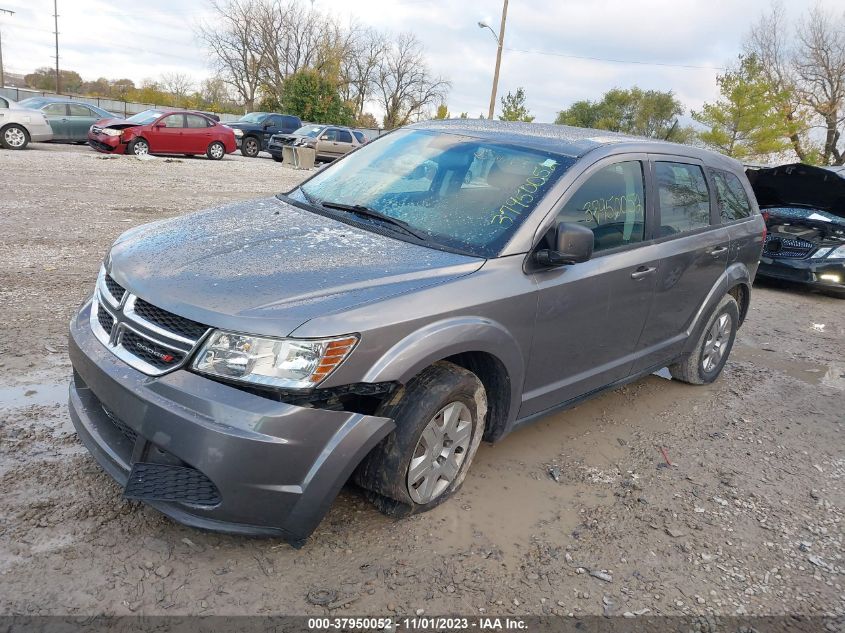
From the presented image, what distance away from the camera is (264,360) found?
244 centimetres

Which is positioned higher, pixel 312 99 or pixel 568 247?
pixel 312 99

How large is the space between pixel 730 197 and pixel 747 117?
1100 inches

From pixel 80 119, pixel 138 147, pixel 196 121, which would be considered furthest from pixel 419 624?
pixel 80 119

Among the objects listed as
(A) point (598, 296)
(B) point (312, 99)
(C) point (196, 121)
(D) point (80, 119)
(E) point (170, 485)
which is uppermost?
(B) point (312, 99)

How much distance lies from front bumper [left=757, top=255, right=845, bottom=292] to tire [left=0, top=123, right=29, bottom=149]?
59.1ft

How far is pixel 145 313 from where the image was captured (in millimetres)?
2648

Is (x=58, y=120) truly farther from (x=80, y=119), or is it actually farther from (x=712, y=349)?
(x=712, y=349)

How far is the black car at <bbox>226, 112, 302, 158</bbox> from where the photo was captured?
26.5m

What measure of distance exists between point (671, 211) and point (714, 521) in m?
1.87

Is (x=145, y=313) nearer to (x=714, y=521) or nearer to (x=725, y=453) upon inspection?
(x=714, y=521)

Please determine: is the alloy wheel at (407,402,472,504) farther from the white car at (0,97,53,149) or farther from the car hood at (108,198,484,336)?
the white car at (0,97,53,149)

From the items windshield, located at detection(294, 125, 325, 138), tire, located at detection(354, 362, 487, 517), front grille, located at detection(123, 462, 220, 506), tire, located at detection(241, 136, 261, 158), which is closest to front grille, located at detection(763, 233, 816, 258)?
tire, located at detection(354, 362, 487, 517)

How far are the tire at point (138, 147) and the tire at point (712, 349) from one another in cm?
1835

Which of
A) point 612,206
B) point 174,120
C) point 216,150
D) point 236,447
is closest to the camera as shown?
point 236,447
